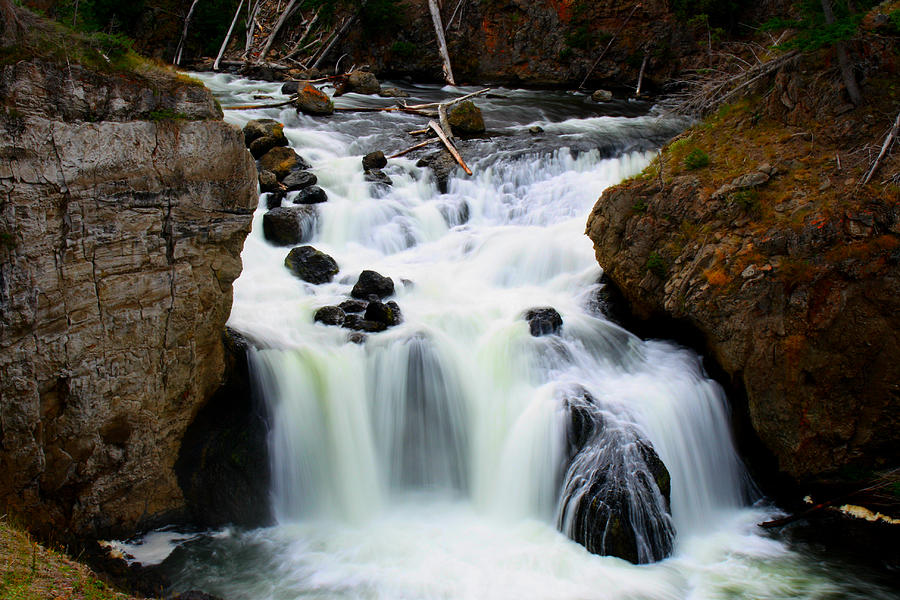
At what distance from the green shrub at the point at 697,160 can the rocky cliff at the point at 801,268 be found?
0.02 metres

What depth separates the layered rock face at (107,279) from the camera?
18.4 ft

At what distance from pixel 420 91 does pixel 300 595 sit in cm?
1958

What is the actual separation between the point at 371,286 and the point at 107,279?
4137 millimetres

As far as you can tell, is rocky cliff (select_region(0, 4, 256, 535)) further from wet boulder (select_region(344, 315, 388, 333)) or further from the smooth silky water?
wet boulder (select_region(344, 315, 388, 333))

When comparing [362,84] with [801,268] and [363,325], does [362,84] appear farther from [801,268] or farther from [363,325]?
[801,268]

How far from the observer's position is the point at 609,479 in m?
6.76

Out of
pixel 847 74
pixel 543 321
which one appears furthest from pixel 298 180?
pixel 847 74

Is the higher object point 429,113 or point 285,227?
point 429,113

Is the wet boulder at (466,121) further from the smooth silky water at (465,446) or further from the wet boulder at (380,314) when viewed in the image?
the wet boulder at (380,314)

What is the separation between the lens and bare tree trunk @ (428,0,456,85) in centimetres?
2432

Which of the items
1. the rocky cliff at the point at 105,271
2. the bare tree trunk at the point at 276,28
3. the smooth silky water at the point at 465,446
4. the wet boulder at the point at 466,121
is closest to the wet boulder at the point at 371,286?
the smooth silky water at the point at 465,446

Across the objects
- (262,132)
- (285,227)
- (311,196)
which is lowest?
(285,227)

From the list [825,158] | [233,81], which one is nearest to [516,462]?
[825,158]

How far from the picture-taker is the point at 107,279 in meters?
6.11
